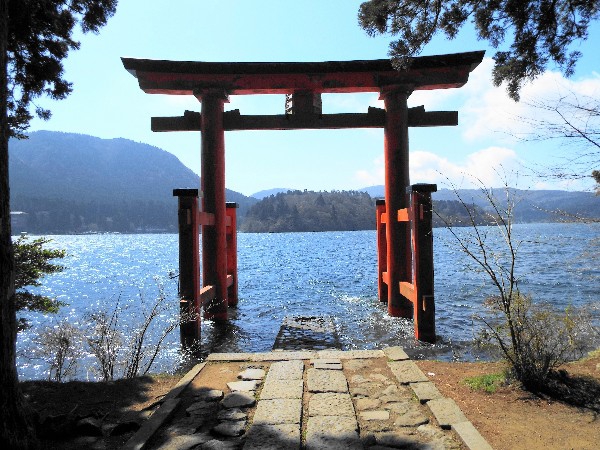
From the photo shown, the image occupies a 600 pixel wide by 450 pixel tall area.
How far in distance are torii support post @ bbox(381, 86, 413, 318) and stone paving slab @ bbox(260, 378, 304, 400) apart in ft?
16.8

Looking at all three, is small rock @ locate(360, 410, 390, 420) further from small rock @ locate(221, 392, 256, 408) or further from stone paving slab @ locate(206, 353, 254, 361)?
stone paving slab @ locate(206, 353, 254, 361)

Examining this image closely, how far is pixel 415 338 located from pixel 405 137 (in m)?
4.13

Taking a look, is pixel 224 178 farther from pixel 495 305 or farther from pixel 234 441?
pixel 234 441

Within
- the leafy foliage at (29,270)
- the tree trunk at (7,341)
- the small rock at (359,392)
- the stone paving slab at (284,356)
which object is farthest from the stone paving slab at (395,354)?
the leafy foliage at (29,270)

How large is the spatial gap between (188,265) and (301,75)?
4724mm

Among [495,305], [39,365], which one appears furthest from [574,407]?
[39,365]

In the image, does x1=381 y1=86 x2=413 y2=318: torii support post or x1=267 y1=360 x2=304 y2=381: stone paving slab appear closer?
x1=267 y1=360 x2=304 y2=381: stone paving slab

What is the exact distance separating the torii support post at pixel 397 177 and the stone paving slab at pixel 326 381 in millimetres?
4640

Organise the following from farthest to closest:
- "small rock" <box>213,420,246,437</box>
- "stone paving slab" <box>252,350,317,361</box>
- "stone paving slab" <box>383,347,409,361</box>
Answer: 1. "stone paving slab" <box>252,350,317,361</box>
2. "stone paving slab" <box>383,347,409,361</box>
3. "small rock" <box>213,420,246,437</box>

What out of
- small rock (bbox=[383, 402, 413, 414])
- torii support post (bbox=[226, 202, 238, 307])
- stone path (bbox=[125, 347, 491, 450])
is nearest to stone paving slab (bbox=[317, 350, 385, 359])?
stone path (bbox=[125, 347, 491, 450])

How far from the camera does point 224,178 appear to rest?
376 inches

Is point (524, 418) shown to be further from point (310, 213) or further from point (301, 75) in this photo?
point (310, 213)

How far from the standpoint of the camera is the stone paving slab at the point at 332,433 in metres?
2.88

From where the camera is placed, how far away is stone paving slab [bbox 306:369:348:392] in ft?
13.3
